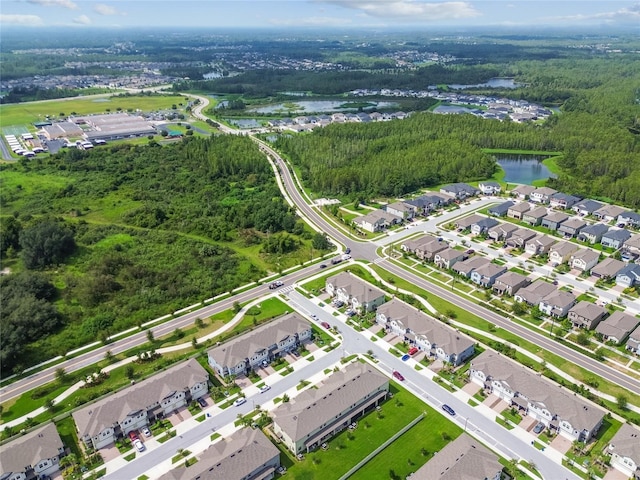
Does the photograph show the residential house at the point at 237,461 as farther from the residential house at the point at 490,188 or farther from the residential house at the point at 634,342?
the residential house at the point at 490,188

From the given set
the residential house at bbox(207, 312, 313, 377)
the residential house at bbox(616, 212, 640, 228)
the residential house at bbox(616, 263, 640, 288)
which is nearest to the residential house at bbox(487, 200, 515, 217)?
the residential house at bbox(616, 212, 640, 228)

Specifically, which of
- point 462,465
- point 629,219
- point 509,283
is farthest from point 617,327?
point 629,219

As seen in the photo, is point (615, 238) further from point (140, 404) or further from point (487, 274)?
point (140, 404)

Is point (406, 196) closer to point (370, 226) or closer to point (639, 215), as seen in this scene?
point (370, 226)

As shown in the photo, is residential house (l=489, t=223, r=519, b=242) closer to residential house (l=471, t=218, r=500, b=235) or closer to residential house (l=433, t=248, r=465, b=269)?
residential house (l=471, t=218, r=500, b=235)

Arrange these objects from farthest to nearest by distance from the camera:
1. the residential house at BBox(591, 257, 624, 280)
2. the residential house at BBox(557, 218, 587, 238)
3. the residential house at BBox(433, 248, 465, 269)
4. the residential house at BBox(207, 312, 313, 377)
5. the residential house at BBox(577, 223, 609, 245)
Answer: the residential house at BBox(557, 218, 587, 238) < the residential house at BBox(577, 223, 609, 245) < the residential house at BBox(433, 248, 465, 269) < the residential house at BBox(591, 257, 624, 280) < the residential house at BBox(207, 312, 313, 377)

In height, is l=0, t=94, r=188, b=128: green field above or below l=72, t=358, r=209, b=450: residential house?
above
